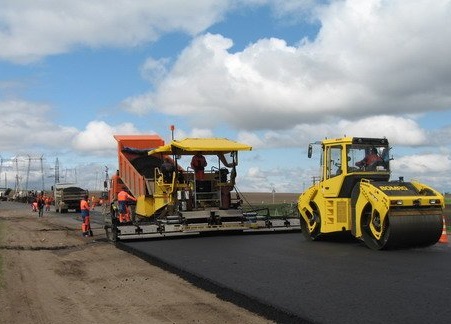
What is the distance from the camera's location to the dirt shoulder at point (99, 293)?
6.08 metres

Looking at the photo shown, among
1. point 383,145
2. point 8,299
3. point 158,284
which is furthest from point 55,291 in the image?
point 383,145

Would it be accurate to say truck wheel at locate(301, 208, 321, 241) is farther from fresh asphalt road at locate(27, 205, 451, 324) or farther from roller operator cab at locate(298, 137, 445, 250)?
fresh asphalt road at locate(27, 205, 451, 324)

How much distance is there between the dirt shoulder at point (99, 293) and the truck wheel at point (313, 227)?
151 inches

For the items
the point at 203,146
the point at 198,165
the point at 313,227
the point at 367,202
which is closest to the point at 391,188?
the point at 367,202

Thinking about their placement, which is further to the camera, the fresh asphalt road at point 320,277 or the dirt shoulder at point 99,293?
the dirt shoulder at point 99,293

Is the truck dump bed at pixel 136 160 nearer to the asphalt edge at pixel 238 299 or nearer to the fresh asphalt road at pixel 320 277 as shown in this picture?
the fresh asphalt road at pixel 320 277

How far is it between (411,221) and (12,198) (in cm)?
7902

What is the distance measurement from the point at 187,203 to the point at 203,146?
1571 millimetres

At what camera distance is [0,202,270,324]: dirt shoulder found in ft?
19.9

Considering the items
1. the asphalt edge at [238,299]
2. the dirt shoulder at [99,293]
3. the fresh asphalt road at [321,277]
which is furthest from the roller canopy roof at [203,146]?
the asphalt edge at [238,299]

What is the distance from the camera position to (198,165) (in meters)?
14.8

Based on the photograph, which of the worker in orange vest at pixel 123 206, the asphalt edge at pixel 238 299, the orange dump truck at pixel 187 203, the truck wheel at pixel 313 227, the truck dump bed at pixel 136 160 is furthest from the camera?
the truck dump bed at pixel 136 160

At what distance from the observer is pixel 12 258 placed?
11367 mm

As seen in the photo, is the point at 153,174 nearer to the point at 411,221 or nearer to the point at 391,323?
the point at 411,221
